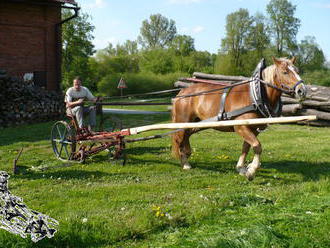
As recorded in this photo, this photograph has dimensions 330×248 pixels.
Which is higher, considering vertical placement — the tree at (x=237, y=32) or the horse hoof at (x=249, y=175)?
the tree at (x=237, y=32)

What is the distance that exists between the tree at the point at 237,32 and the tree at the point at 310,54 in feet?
35.9

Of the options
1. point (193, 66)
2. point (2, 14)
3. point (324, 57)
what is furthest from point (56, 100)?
point (324, 57)

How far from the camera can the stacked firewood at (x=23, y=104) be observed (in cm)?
1489

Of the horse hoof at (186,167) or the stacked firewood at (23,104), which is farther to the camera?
the stacked firewood at (23,104)

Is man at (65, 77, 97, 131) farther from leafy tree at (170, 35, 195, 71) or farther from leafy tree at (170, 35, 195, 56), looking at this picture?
leafy tree at (170, 35, 195, 56)

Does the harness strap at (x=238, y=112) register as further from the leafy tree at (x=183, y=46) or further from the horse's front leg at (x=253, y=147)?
the leafy tree at (x=183, y=46)

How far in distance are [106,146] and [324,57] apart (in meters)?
64.9

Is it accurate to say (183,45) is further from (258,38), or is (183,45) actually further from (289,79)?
(289,79)

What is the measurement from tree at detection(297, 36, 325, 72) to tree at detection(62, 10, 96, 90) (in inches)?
1464

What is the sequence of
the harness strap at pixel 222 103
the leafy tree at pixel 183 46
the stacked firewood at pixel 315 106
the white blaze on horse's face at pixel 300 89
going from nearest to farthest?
the white blaze on horse's face at pixel 300 89 < the harness strap at pixel 222 103 < the stacked firewood at pixel 315 106 < the leafy tree at pixel 183 46

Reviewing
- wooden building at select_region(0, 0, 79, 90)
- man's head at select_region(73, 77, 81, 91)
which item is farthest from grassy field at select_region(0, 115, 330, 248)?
wooden building at select_region(0, 0, 79, 90)

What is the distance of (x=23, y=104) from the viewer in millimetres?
15539

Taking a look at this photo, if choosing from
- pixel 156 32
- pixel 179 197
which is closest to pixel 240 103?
pixel 179 197


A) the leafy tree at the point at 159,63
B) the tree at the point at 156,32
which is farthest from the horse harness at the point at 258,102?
the tree at the point at 156,32
